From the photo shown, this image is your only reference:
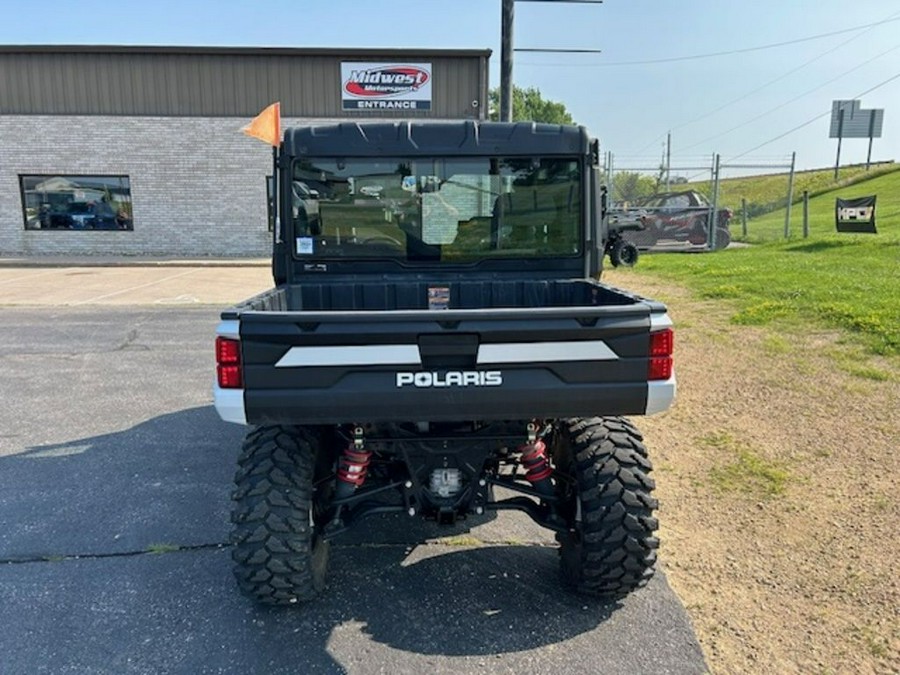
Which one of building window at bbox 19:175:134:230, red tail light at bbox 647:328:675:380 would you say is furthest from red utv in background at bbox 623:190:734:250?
red tail light at bbox 647:328:675:380

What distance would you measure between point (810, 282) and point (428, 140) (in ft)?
29.0

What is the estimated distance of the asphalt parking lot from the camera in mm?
2617

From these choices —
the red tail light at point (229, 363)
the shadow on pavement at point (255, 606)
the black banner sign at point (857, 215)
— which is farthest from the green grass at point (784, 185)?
the red tail light at point (229, 363)

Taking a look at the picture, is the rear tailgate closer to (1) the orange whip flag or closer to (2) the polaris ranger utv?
(2) the polaris ranger utv

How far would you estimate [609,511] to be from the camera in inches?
110

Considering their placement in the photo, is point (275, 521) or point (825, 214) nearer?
point (275, 521)

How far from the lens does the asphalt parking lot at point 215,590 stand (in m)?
2.62

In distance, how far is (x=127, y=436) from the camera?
5137mm

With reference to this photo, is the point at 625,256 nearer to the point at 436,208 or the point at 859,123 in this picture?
the point at 436,208

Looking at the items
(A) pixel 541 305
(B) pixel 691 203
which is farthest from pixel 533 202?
(B) pixel 691 203

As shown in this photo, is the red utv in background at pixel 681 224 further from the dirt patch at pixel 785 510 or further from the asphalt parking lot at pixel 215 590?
the asphalt parking lot at pixel 215 590

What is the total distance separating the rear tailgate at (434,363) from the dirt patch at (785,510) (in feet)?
3.96

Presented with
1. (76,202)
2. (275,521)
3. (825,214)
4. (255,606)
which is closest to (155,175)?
(76,202)

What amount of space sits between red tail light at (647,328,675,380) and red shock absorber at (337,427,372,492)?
4.20 feet
